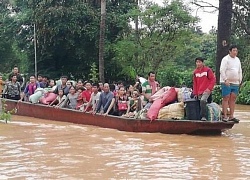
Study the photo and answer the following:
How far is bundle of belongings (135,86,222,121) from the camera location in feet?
33.5

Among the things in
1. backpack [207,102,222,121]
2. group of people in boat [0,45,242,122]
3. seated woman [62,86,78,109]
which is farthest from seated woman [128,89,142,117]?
seated woman [62,86,78,109]

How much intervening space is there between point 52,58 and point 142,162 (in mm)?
19832

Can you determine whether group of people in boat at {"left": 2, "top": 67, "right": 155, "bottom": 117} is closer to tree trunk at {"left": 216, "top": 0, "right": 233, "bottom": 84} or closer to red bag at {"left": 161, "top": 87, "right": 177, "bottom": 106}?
red bag at {"left": 161, "top": 87, "right": 177, "bottom": 106}

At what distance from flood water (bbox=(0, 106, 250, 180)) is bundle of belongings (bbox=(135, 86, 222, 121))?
47cm

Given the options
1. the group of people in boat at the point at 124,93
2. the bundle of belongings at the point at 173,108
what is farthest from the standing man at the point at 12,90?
the bundle of belongings at the point at 173,108

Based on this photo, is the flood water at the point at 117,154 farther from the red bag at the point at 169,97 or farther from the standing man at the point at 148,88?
the standing man at the point at 148,88

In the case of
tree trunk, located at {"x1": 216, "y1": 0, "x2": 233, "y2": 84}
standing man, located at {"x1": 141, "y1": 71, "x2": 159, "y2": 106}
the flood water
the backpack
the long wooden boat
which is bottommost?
the flood water

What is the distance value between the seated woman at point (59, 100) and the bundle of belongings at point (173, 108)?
331 cm

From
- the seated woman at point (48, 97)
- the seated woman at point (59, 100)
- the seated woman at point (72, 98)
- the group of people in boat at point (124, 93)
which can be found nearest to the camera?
the group of people in boat at point (124, 93)

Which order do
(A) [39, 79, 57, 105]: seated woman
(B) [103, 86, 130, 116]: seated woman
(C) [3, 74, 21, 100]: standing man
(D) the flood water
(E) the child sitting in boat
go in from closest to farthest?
1. (D) the flood water
2. (E) the child sitting in boat
3. (B) [103, 86, 130, 116]: seated woman
4. (A) [39, 79, 57, 105]: seated woman
5. (C) [3, 74, 21, 100]: standing man

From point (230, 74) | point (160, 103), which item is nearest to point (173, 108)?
point (160, 103)

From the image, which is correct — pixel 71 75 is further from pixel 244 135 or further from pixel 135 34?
pixel 244 135

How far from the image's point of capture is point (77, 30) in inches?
933

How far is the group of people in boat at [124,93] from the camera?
10211 mm
